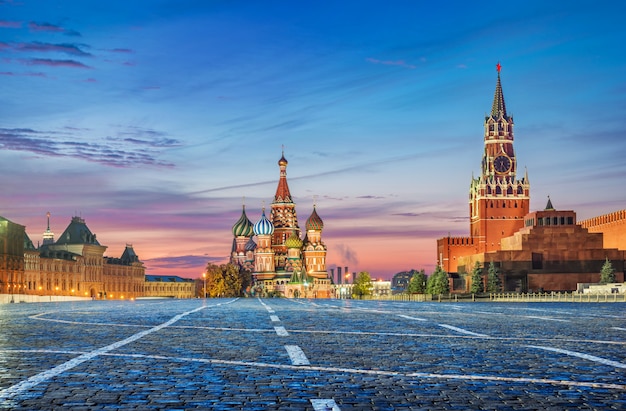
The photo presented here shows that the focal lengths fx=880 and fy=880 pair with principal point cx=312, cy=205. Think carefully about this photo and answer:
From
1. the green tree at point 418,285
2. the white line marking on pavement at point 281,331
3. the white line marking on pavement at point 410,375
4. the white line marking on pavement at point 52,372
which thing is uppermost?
the white line marking on pavement at point 52,372

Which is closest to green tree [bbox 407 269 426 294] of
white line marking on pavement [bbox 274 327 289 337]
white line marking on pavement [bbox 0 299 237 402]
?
white line marking on pavement [bbox 274 327 289 337]

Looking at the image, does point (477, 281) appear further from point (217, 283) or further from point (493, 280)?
point (217, 283)

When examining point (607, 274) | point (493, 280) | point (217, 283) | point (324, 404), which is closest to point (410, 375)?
point (324, 404)

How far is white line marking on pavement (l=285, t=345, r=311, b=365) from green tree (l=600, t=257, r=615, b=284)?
10259cm

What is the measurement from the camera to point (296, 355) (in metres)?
11.5

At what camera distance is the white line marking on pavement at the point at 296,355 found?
34.7 feet

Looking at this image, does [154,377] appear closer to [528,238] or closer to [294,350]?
[294,350]

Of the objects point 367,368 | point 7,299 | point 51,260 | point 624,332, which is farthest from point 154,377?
point 51,260

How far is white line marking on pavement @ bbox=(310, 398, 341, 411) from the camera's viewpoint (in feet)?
22.9

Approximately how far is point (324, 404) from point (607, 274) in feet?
356

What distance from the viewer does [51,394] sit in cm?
779

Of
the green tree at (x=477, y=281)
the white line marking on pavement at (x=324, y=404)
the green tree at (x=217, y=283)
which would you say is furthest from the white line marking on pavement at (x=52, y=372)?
the green tree at (x=217, y=283)

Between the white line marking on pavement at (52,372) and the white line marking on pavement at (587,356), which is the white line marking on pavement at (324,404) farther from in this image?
the white line marking on pavement at (587,356)

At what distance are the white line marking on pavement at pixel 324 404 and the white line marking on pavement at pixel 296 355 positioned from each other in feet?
9.93
